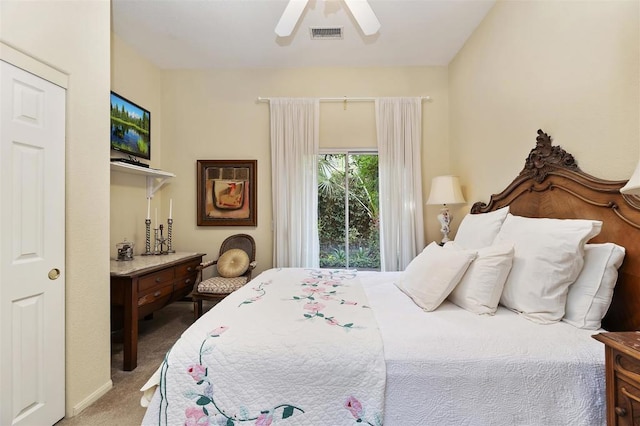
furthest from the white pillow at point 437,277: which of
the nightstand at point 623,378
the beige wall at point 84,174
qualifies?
the beige wall at point 84,174

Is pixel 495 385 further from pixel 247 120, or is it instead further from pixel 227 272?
pixel 247 120

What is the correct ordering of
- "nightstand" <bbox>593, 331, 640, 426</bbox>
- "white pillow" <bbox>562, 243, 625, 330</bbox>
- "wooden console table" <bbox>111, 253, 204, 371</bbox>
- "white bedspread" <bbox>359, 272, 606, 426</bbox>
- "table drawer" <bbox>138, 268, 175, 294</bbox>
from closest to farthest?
"nightstand" <bbox>593, 331, 640, 426</bbox> < "white bedspread" <bbox>359, 272, 606, 426</bbox> < "white pillow" <bbox>562, 243, 625, 330</bbox> < "wooden console table" <bbox>111, 253, 204, 371</bbox> < "table drawer" <bbox>138, 268, 175, 294</bbox>

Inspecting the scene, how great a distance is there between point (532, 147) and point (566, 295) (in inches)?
45.8

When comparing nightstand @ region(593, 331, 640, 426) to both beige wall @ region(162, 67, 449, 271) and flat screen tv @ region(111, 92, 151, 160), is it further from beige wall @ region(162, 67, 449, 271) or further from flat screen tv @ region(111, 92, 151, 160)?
flat screen tv @ region(111, 92, 151, 160)

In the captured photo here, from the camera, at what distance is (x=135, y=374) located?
7.06 ft

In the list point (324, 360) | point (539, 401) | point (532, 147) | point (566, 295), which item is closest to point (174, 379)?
point (324, 360)

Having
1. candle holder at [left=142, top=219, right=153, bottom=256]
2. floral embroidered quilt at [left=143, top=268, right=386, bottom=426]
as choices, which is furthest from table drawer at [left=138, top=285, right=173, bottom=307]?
floral embroidered quilt at [left=143, top=268, right=386, bottom=426]

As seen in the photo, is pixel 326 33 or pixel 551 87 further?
pixel 326 33

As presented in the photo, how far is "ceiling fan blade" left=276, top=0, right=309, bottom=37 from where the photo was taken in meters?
1.89

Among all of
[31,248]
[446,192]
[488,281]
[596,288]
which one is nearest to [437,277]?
[488,281]

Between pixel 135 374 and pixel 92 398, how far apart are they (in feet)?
1.12

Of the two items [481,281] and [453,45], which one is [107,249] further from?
[453,45]

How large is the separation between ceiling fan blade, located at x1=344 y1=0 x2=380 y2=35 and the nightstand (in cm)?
212

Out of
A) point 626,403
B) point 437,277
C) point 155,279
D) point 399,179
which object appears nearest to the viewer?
point 626,403
